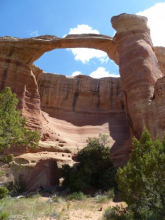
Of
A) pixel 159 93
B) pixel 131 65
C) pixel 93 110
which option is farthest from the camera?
pixel 93 110

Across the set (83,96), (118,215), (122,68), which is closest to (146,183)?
(118,215)

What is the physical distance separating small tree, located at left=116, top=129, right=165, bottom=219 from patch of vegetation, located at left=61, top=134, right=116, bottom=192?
7.60 m

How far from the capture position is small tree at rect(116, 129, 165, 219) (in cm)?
771

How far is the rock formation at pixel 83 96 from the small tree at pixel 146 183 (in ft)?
26.6

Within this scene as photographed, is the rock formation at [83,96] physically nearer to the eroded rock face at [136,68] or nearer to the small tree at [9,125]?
the eroded rock face at [136,68]

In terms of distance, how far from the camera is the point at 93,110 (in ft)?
98.2

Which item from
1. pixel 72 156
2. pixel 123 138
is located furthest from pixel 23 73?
pixel 123 138

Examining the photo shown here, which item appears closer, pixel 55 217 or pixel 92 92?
pixel 55 217

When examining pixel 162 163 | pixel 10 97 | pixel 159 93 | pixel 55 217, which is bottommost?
pixel 55 217

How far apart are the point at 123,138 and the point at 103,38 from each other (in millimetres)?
10913

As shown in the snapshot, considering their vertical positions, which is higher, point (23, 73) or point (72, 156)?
point (23, 73)

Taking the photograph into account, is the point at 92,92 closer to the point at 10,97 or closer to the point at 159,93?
the point at 159,93

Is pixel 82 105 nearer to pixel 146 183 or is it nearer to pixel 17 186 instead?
pixel 17 186

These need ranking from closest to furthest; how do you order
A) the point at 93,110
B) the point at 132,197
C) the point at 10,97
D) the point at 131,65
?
the point at 132,197
the point at 10,97
the point at 131,65
the point at 93,110
